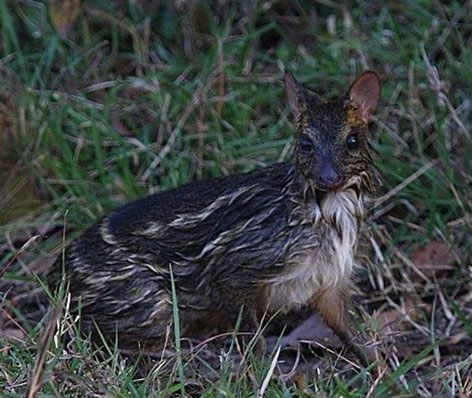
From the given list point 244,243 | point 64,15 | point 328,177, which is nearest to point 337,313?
point 244,243

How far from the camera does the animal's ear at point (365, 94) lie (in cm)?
584

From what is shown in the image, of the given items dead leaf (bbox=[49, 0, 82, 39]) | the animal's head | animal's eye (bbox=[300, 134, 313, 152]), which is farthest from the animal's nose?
dead leaf (bbox=[49, 0, 82, 39])

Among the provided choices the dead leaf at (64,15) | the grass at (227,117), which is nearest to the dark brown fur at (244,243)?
the grass at (227,117)

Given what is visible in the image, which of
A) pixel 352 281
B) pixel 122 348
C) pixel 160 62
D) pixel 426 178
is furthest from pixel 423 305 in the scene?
pixel 160 62

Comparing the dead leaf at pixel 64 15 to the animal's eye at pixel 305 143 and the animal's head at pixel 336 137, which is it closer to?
the animal's head at pixel 336 137

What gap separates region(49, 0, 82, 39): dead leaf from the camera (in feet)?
27.2

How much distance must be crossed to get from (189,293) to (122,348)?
1.28ft

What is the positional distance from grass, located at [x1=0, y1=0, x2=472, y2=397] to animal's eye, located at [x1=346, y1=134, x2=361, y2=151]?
0.83 m

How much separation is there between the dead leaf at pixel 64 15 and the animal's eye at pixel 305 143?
2967mm

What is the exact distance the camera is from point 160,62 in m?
8.30

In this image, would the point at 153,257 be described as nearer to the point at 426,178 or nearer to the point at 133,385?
the point at 133,385

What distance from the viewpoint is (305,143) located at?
225 inches

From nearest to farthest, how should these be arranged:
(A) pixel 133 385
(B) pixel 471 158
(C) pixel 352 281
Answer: (A) pixel 133 385 → (C) pixel 352 281 → (B) pixel 471 158

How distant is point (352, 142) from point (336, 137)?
8 centimetres
